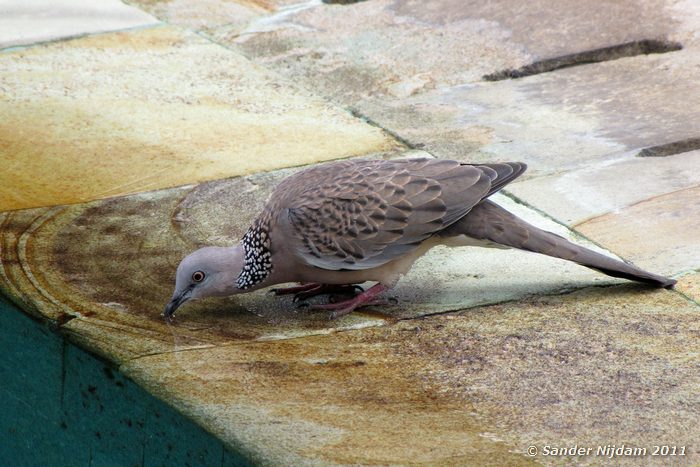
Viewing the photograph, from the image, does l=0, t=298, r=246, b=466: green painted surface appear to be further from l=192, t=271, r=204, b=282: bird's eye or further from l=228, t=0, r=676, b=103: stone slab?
l=228, t=0, r=676, b=103: stone slab

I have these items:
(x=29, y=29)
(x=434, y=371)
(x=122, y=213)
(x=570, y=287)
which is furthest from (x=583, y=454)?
(x=29, y=29)

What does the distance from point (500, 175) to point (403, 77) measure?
2809mm

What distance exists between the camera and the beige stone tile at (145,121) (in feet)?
20.7

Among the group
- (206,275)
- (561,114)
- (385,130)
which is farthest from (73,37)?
(206,275)

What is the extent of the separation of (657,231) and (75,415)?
286 cm

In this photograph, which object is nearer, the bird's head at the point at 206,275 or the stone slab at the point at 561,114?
the bird's head at the point at 206,275

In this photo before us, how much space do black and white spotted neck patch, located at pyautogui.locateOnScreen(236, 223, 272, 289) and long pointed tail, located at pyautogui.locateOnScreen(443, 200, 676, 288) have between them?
0.78 m

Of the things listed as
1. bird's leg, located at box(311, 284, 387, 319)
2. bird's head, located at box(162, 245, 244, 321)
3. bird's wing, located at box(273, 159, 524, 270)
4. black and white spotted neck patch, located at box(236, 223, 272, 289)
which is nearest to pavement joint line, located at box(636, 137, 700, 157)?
bird's wing, located at box(273, 159, 524, 270)

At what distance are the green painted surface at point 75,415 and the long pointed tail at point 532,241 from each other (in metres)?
1.51

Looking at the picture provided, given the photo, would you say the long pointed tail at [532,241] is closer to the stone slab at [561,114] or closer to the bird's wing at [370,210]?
the bird's wing at [370,210]

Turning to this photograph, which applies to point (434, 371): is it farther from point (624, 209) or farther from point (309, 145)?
Result: point (309, 145)

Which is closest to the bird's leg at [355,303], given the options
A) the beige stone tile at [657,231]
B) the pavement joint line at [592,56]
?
the beige stone tile at [657,231]

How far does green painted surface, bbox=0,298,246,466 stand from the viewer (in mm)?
4031

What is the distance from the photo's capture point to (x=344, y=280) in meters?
4.82
